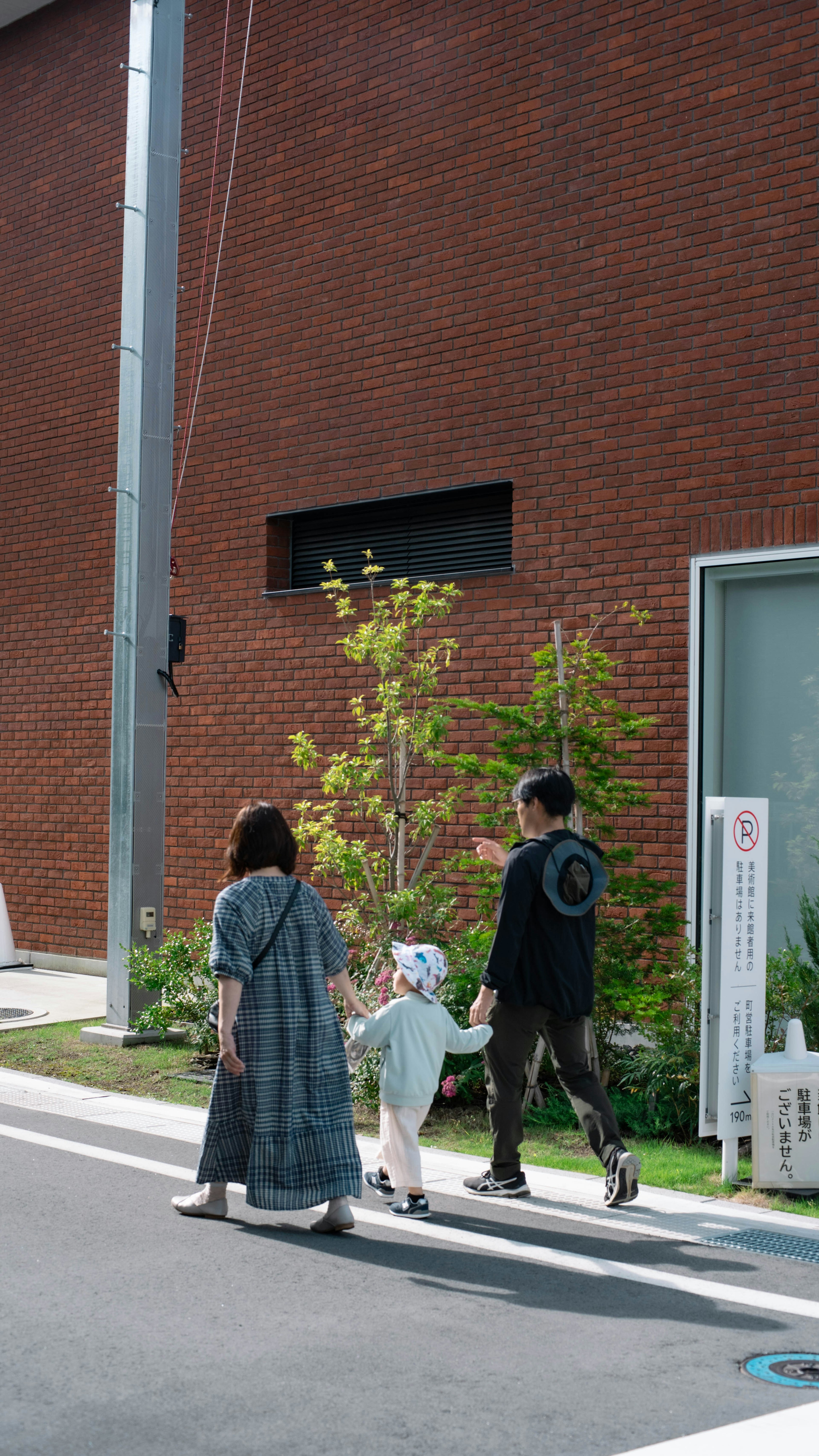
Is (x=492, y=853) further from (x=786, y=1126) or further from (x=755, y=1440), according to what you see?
(x=755, y=1440)

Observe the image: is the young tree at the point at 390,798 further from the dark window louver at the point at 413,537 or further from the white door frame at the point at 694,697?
the white door frame at the point at 694,697

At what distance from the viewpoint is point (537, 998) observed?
20.1ft

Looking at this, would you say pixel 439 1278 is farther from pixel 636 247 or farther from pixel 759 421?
pixel 636 247

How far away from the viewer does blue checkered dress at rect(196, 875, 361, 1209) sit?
18.5ft

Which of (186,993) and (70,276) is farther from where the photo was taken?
(70,276)

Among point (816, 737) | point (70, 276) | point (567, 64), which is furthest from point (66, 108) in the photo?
point (816, 737)

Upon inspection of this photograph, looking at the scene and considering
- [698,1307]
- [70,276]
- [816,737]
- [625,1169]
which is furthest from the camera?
[70,276]

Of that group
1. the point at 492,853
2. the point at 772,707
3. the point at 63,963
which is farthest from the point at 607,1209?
the point at 63,963

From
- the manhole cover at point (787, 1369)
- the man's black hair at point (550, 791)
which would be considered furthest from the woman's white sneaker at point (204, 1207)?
the manhole cover at point (787, 1369)

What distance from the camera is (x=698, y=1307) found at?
16.0 ft

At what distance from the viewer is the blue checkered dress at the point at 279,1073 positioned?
565 cm

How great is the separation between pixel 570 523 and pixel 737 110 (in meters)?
2.82

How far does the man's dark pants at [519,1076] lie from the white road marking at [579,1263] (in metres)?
0.53

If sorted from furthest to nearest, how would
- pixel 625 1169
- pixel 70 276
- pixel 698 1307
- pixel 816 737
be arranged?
1. pixel 70 276
2. pixel 816 737
3. pixel 625 1169
4. pixel 698 1307
